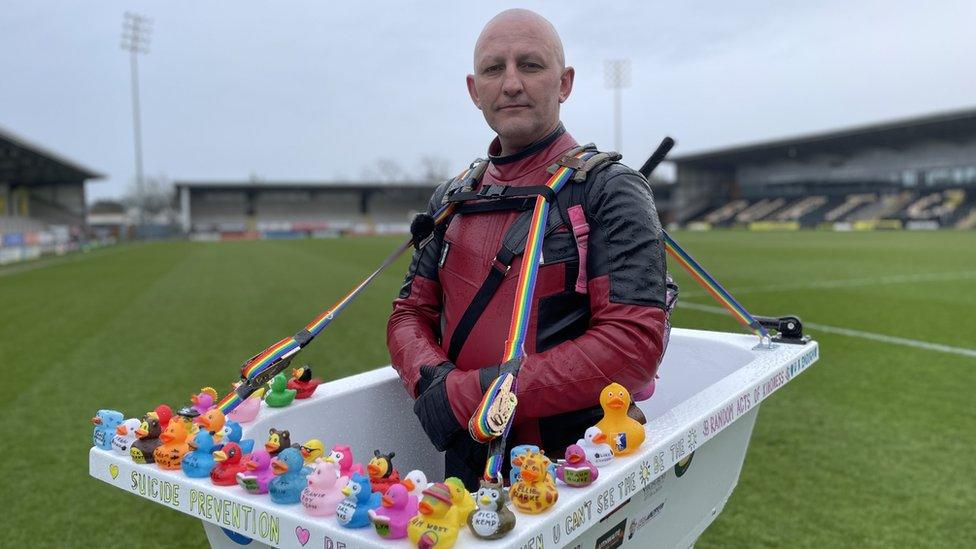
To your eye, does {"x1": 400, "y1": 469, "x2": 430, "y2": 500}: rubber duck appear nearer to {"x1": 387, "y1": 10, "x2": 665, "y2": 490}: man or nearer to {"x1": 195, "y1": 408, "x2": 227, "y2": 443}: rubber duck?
{"x1": 387, "y1": 10, "x2": 665, "y2": 490}: man

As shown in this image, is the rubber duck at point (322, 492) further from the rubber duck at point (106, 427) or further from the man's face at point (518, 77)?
the man's face at point (518, 77)

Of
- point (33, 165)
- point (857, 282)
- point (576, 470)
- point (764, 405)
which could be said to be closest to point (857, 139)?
point (857, 282)

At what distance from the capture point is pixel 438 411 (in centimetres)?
159

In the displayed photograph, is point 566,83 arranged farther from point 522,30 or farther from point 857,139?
point 857,139

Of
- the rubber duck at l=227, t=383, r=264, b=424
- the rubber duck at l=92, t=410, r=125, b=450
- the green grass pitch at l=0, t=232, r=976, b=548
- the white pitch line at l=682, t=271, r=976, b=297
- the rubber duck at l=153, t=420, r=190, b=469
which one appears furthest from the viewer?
the white pitch line at l=682, t=271, r=976, b=297

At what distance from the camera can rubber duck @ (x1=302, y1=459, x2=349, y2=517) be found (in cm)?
114

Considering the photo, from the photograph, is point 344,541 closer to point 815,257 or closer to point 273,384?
point 273,384

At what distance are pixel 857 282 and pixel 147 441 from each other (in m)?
12.0

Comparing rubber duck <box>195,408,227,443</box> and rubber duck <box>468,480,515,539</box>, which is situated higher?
rubber duck <box>195,408,227,443</box>

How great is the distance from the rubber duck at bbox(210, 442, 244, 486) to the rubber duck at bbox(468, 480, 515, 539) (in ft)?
1.67

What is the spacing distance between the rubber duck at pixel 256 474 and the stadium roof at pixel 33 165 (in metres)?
29.5

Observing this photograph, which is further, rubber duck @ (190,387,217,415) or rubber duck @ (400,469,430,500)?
rubber duck @ (190,387,217,415)

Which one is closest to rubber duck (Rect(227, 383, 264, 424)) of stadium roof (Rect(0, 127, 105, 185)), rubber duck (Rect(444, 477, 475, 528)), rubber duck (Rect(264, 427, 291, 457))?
rubber duck (Rect(264, 427, 291, 457))

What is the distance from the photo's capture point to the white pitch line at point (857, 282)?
34.3ft
